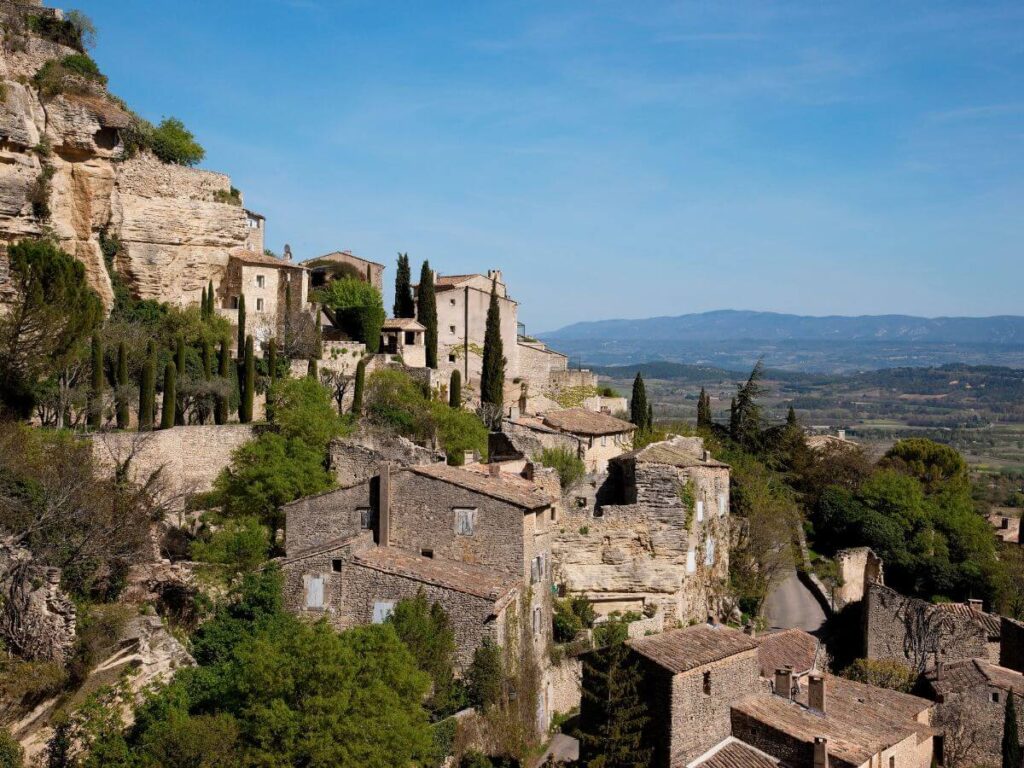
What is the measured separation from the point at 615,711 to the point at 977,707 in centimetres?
1413

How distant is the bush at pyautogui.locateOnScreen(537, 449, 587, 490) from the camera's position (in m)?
34.1

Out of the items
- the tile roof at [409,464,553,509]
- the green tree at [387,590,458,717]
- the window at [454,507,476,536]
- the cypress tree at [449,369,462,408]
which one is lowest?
the green tree at [387,590,458,717]

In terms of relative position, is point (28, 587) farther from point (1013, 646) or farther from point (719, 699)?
point (1013, 646)

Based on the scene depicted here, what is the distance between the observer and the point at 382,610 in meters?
25.8

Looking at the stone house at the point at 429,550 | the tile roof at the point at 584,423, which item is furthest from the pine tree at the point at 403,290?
the stone house at the point at 429,550

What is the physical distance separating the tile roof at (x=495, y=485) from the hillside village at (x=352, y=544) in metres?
0.19

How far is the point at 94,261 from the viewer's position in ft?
142

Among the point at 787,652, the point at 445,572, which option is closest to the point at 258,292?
the point at 445,572

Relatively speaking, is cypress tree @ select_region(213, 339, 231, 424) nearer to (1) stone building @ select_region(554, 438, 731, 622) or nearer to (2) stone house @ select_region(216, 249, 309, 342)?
(2) stone house @ select_region(216, 249, 309, 342)

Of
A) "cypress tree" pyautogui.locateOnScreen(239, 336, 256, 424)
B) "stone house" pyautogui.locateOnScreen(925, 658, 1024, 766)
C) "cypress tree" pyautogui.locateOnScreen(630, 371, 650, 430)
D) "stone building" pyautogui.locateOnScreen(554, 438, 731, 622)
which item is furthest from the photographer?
"cypress tree" pyautogui.locateOnScreen(630, 371, 650, 430)

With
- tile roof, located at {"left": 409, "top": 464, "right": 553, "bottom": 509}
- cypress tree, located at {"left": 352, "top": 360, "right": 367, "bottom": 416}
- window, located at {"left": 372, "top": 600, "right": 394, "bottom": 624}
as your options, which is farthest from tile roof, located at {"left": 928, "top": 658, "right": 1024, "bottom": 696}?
cypress tree, located at {"left": 352, "top": 360, "right": 367, "bottom": 416}

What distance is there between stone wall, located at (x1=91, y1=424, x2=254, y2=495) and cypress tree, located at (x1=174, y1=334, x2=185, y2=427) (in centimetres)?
263

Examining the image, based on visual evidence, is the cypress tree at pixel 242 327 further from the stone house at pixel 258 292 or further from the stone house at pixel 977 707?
the stone house at pixel 977 707

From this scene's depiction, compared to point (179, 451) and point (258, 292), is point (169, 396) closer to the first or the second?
point (179, 451)
